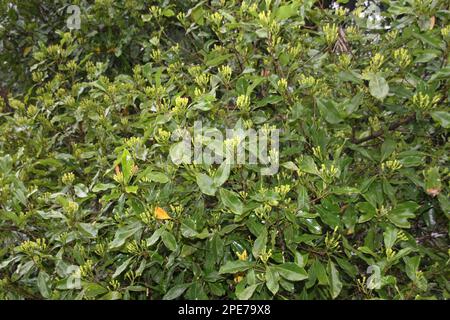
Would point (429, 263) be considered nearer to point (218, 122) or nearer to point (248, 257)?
point (248, 257)

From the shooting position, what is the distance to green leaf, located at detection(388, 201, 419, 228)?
1.52m

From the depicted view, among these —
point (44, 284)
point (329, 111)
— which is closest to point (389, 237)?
point (329, 111)

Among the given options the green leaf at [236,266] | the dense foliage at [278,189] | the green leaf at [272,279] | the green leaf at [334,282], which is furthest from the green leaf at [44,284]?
the green leaf at [334,282]

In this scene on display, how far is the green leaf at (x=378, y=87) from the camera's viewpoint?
5.00 ft

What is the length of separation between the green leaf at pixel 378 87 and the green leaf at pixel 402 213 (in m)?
0.35

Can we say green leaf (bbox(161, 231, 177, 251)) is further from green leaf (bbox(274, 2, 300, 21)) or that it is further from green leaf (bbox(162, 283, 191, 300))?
green leaf (bbox(274, 2, 300, 21))

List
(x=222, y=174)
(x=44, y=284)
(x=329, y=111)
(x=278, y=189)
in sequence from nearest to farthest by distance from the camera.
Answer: (x=222, y=174) < (x=278, y=189) < (x=329, y=111) < (x=44, y=284)

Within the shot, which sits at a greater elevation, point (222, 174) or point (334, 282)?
point (222, 174)

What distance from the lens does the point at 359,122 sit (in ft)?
6.65

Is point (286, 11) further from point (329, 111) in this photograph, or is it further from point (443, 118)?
point (443, 118)

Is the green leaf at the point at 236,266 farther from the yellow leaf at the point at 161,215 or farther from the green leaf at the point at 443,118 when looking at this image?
the green leaf at the point at 443,118

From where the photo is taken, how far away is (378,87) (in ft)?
5.07

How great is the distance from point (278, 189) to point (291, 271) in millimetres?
237

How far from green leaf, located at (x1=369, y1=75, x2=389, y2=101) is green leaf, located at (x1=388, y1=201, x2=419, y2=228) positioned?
0.35m
